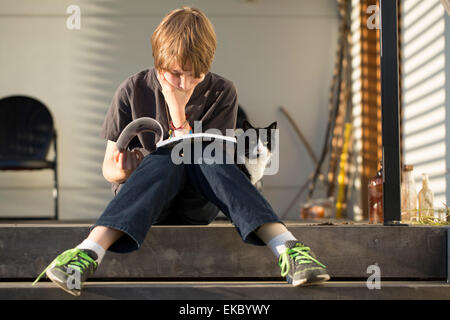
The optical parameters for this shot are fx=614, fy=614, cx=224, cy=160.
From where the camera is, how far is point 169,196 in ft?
5.75

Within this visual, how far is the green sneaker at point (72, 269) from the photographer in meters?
1.48

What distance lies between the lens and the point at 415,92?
3.66 meters

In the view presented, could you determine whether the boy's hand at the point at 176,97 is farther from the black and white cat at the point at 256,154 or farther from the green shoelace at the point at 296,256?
the green shoelace at the point at 296,256

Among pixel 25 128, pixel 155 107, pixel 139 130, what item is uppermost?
pixel 25 128

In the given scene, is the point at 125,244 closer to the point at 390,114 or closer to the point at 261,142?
the point at 261,142

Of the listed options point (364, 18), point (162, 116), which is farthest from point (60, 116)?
point (162, 116)

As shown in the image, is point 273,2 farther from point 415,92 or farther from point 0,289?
point 0,289

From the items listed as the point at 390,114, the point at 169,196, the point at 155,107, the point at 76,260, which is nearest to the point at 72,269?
the point at 76,260

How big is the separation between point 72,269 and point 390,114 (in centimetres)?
104

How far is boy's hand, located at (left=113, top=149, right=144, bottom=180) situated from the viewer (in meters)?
1.86

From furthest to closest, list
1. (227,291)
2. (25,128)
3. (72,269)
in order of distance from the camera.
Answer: (25,128) → (227,291) → (72,269)

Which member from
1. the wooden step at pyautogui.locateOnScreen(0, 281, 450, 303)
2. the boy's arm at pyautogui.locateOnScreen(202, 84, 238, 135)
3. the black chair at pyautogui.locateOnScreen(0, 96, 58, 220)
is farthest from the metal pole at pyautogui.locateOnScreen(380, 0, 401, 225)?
the black chair at pyautogui.locateOnScreen(0, 96, 58, 220)

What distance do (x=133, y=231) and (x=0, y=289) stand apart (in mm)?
394

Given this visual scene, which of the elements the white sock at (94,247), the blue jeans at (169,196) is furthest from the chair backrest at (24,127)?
the white sock at (94,247)
